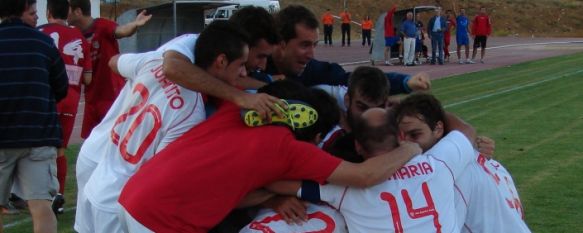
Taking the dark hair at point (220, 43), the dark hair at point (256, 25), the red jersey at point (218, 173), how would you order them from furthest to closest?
the dark hair at point (256, 25) < the dark hair at point (220, 43) < the red jersey at point (218, 173)

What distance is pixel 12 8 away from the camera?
5332 mm

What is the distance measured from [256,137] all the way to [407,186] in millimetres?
661

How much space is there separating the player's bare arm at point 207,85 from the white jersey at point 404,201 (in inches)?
16.0

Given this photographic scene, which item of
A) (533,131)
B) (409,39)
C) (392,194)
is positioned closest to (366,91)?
(392,194)

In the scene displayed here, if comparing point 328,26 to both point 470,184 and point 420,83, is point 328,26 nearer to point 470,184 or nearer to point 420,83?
point 420,83

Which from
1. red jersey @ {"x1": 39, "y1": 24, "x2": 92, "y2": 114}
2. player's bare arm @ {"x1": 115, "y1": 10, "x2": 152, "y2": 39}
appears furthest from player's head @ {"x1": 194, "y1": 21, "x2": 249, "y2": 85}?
red jersey @ {"x1": 39, "y1": 24, "x2": 92, "y2": 114}

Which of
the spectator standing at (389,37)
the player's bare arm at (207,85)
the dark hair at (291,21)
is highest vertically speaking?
the dark hair at (291,21)

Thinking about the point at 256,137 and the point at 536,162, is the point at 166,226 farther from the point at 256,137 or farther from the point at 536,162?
the point at 536,162

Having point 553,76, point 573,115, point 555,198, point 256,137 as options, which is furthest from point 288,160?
point 553,76

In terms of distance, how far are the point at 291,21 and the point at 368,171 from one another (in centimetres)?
128

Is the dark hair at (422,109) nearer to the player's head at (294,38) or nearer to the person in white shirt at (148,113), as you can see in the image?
the player's head at (294,38)

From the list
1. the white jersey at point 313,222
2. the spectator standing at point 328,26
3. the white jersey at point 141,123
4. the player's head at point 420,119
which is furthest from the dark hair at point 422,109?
the spectator standing at point 328,26

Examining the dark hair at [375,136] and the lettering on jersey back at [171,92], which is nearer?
the dark hair at [375,136]

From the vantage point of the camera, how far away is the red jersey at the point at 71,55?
7320 mm
